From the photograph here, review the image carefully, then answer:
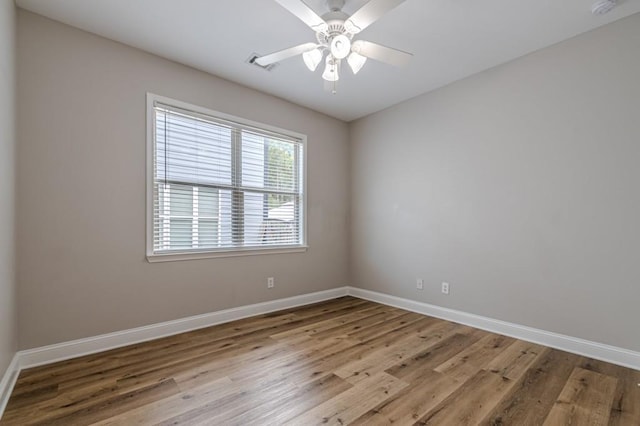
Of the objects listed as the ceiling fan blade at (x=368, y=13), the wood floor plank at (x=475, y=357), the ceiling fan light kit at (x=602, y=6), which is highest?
the ceiling fan light kit at (x=602, y=6)

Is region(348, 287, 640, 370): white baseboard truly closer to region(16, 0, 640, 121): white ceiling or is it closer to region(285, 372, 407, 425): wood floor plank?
region(285, 372, 407, 425): wood floor plank

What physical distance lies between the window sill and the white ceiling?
1918 mm

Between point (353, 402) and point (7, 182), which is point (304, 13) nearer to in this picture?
point (7, 182)

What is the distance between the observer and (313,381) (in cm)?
207

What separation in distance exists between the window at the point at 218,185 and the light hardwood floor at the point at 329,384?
100 cm

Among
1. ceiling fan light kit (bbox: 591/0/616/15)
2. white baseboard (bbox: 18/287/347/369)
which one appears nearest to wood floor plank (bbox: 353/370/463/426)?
white baseboard (bbox: 18/287/347/369)

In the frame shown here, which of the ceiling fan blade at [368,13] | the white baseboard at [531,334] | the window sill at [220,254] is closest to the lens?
the ceiling fan blade at [368,13]

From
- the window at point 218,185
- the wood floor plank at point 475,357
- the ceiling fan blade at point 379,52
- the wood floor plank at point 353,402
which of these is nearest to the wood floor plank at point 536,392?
the wood floor plank at point 475,357

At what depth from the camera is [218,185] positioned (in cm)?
329

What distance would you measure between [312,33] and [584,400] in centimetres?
324

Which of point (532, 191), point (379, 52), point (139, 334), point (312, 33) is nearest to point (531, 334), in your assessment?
point (532, 191)

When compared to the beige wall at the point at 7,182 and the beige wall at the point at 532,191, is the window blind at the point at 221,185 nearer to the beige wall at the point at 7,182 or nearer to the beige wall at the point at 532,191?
the beige wall at the point at 7,182

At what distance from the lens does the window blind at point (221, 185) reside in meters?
2.95

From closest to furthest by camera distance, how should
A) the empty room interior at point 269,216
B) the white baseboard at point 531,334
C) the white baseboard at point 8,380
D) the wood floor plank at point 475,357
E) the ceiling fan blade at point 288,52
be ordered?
1. the white baseboard at point 8,380
2. the empty room interior at point 269,216
3. the ceiling fan blade at point 288,52
4. the wood floor plank at point 475,357
5. the white baseboard at point 531,334
